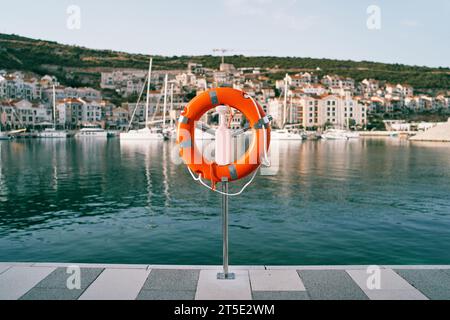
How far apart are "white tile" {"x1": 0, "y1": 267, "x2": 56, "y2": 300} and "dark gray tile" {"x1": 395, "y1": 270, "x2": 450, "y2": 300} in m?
3.70

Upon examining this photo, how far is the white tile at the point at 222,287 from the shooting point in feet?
A: 13.5

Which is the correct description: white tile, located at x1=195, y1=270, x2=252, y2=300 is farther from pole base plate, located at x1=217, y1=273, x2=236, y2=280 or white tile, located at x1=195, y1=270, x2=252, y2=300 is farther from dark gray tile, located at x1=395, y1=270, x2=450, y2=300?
dark gray tile, located at x1=395, y1=270, x2=450, y2=300

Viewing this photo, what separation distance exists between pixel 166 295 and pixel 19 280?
1.54 meters

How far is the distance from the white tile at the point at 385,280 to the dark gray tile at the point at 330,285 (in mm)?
63

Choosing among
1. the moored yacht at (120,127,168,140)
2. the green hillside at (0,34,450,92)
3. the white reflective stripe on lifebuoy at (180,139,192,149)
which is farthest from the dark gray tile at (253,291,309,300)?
the green hillside at (0,34,450,92)

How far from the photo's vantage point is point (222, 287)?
14.3 feet

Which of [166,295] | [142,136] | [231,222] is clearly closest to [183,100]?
[142,136]

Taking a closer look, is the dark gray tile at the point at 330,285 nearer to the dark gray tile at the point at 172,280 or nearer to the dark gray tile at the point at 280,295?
the dark gray tile at the point at 280,295

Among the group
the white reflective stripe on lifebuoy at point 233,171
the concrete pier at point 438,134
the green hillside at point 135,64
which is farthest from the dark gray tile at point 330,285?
the green hillside at point 135,64

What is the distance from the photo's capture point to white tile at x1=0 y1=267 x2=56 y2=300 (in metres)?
4.12

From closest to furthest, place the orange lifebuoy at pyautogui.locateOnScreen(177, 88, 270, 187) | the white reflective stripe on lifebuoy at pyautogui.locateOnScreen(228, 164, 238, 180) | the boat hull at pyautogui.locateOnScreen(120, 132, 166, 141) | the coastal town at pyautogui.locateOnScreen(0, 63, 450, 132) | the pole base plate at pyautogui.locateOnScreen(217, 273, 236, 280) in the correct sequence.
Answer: the pole base plate at pyautogui.locateOnScreen(217, 273, 236, 280), the orange lifebuoy at pyautogui.locateOnScreen(177, 88, 270, 187), the white reflective stripe on lifebuoy at pyautogui.locateOnScreen(228, 164, 238, 180), the boat hull at pyautogui.locateOnScreen(120, 132, 166, 141), the coastal town at pyautogui.locateOnScreen(0, 63, 450, 132)
